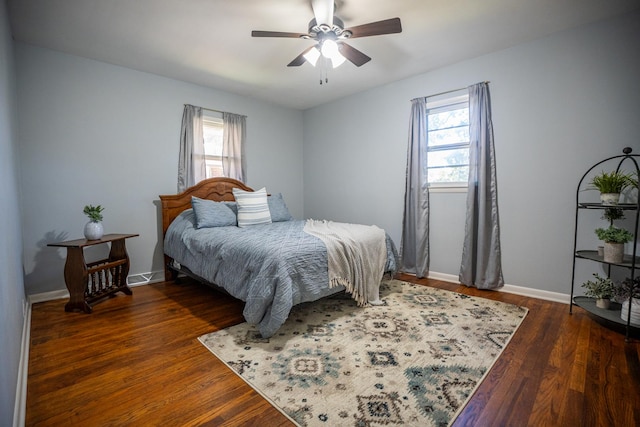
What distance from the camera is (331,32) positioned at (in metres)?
2.36

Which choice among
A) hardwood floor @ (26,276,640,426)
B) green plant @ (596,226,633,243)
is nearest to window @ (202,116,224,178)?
hardwood floor @ (26,276,640,426)

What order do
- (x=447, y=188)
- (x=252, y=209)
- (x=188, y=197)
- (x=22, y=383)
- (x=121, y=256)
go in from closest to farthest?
1. (x=22, y=383)
2. (x=121, y=256)
3. (x=447, y=188)
4. (x=252, y=209)
5. (x=188, y=197)

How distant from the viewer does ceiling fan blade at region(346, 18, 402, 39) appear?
2117 millimetres

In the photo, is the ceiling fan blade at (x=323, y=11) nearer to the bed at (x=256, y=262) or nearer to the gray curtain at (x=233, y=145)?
the bed at (x=256, y=262)

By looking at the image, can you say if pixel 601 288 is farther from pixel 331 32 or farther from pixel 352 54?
pixel 331 32

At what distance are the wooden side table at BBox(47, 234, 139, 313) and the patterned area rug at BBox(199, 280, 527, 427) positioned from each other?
1454 mm

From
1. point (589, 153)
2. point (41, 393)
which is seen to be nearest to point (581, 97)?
point (589, 153)

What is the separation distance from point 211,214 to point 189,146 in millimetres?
1121

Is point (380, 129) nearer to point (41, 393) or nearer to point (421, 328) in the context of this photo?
point (421, 328)

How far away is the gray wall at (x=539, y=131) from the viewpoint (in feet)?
8.34

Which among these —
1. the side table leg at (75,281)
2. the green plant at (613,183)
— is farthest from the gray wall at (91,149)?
the green plant at (613,183)

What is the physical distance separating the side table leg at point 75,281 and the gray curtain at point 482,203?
392cm

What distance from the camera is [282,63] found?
336 cm

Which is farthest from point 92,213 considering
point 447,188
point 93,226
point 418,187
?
point 447,188
